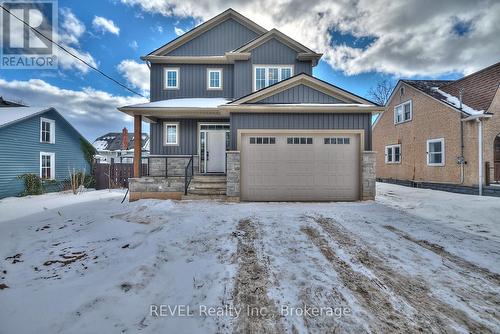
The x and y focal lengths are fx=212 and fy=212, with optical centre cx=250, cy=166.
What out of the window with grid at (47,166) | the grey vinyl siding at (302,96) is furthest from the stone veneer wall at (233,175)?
the window with grid at (47,166)

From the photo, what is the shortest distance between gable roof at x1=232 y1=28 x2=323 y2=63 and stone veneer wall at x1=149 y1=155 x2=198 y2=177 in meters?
6.36

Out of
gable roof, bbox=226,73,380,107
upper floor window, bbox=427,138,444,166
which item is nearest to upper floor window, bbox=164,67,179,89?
gable roof, bbox=226,73,380,107

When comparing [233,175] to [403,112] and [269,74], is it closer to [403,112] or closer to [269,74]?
[269,74]

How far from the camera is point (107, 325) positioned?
7.18 ft

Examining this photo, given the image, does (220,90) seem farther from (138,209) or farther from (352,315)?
(352,315)

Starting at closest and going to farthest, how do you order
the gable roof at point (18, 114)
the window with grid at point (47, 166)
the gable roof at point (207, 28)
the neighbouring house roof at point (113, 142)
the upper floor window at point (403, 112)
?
A: 1. the gable roof at point (18, 114)
2. the gable roof at point (207, 28)
3. the window with grid at point (47, 166)
4. the upper floor window at point (403, 112)
5. the neighbouring house roof at point (113, 142)

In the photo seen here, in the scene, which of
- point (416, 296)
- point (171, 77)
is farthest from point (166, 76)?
point (416, 296)

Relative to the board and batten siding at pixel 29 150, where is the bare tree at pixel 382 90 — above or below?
above

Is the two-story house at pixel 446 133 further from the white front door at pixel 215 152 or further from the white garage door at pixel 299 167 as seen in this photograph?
the white front door at pixel 215 152

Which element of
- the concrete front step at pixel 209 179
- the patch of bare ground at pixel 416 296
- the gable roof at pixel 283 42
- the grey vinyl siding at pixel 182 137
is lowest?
the patch of bare ground at pixel 416 296

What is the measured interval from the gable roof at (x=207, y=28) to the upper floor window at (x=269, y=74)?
2.55 meters

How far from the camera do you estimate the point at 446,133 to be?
1177cm

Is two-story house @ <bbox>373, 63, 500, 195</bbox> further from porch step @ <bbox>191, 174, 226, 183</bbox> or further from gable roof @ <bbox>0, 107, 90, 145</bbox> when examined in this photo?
gable roof @ <bbox>0, 107, 90, 145</bbox>

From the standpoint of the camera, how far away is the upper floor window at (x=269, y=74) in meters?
11.4
